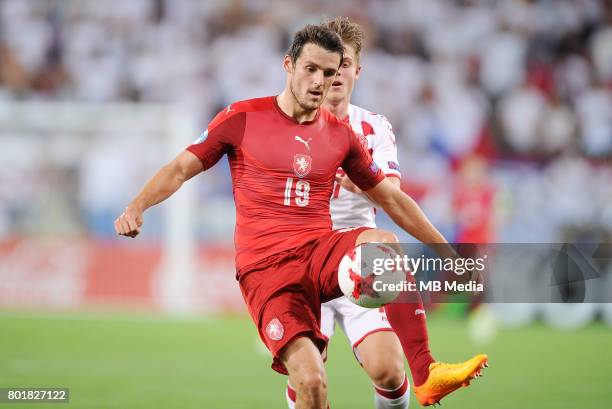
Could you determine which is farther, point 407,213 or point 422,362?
point 422,362

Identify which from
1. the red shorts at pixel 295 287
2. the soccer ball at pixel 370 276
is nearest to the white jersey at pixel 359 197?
the red shorts at pixel 295 287

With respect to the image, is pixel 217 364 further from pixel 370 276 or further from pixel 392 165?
pixel 370 276

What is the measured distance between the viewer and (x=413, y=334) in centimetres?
609

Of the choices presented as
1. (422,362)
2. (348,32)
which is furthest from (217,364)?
(348,32)

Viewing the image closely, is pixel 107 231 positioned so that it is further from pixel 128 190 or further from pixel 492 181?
pixel 492 181

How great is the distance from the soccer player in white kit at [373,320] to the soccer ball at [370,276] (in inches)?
35.2

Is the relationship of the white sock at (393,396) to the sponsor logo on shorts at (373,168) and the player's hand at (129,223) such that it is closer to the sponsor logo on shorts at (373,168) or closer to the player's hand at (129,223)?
the sponsor logo on shorts at (373,168)

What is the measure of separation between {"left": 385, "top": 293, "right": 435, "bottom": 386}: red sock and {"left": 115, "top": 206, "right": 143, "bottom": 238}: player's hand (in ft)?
6.37

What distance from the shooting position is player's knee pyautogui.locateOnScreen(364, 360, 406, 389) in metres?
5.92

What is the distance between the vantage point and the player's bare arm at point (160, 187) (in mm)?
4840

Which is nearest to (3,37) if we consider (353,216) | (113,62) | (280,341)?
(113,62)

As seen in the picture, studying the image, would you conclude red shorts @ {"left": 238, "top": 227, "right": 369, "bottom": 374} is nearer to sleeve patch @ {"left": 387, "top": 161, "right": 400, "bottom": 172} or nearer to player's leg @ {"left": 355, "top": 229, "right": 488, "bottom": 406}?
player's leg @ {"left": 355, "top": 229, "right": 488, "bottom": 406}

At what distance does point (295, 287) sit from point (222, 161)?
1037 cm

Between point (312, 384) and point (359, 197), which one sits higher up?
point (359, 197)
